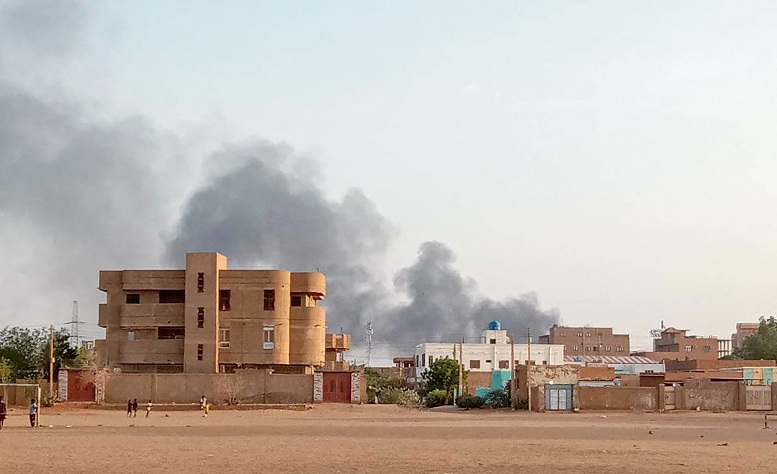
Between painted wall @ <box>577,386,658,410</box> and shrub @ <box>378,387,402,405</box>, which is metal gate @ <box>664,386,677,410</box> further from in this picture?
shrub @ <box>378,387,402,405</box>

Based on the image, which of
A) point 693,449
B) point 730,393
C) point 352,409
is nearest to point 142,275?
point 352,409

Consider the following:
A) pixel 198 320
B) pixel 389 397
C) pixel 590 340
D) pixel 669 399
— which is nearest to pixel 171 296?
pixel 198 320

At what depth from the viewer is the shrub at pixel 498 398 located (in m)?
89.8

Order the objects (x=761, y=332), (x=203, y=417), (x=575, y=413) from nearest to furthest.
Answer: (x=203, y=417), (x=575, y=413), (x=761, y=332)

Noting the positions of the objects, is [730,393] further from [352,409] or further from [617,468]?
[617,468]

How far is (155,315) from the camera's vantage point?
8912 cm

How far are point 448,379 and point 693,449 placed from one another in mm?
67348

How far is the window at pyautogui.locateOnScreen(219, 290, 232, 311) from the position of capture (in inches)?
3526

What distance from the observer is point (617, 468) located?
30094 mm

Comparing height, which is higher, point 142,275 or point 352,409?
point 142,275

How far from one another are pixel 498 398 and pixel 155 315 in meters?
30.0

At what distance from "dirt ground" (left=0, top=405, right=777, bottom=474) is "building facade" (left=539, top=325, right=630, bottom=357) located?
11516cm

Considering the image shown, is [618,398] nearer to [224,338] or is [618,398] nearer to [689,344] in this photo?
[224,338]

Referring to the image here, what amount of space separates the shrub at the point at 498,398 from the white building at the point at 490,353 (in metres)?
40.0
